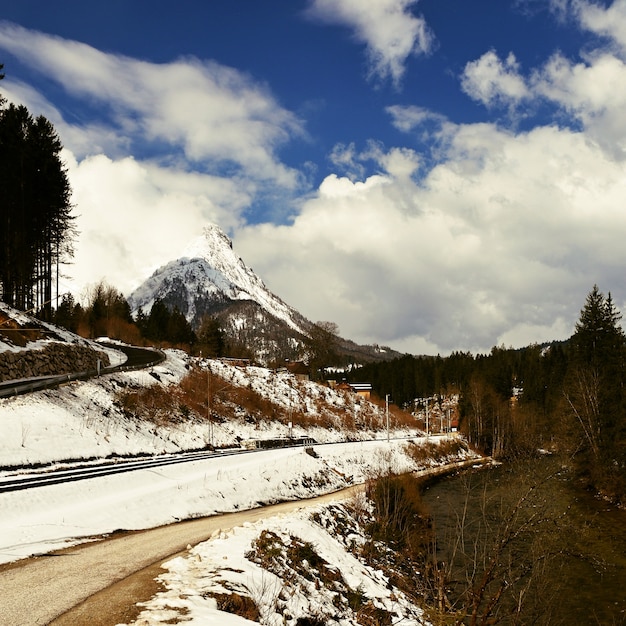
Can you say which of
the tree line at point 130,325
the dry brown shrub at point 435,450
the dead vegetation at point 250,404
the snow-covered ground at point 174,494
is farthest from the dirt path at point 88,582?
the tree line at point 130,325

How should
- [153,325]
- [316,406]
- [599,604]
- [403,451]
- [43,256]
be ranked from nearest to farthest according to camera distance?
1. [599,604]
2. [43,256]
3. [403,451]
4. [316,406]
5. [153,325]

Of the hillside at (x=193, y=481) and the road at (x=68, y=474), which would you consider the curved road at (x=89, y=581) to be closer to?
the hillside at (x=193, y=481)

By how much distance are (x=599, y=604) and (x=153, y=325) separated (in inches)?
3857

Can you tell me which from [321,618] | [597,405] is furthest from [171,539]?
[597,405]

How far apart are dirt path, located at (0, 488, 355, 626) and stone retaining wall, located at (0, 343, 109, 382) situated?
23.1m

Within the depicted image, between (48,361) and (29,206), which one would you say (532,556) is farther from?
(29,206)

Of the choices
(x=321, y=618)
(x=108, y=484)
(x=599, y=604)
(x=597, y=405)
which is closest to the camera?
(x=321, y=618)

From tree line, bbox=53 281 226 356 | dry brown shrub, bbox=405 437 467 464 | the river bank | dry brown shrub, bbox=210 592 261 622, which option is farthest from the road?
tree line, bbox=53 281 226 356

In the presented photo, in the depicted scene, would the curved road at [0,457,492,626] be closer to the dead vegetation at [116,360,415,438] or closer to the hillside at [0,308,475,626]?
the hillside at [0,308,475,626]

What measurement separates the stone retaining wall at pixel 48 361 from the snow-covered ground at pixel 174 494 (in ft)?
10.3

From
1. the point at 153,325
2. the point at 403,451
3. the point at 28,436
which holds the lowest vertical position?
the point at 403,451

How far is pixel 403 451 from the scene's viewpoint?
56.8 metres

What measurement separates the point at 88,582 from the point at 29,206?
152ft

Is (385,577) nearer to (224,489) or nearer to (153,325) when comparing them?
(224,489)
